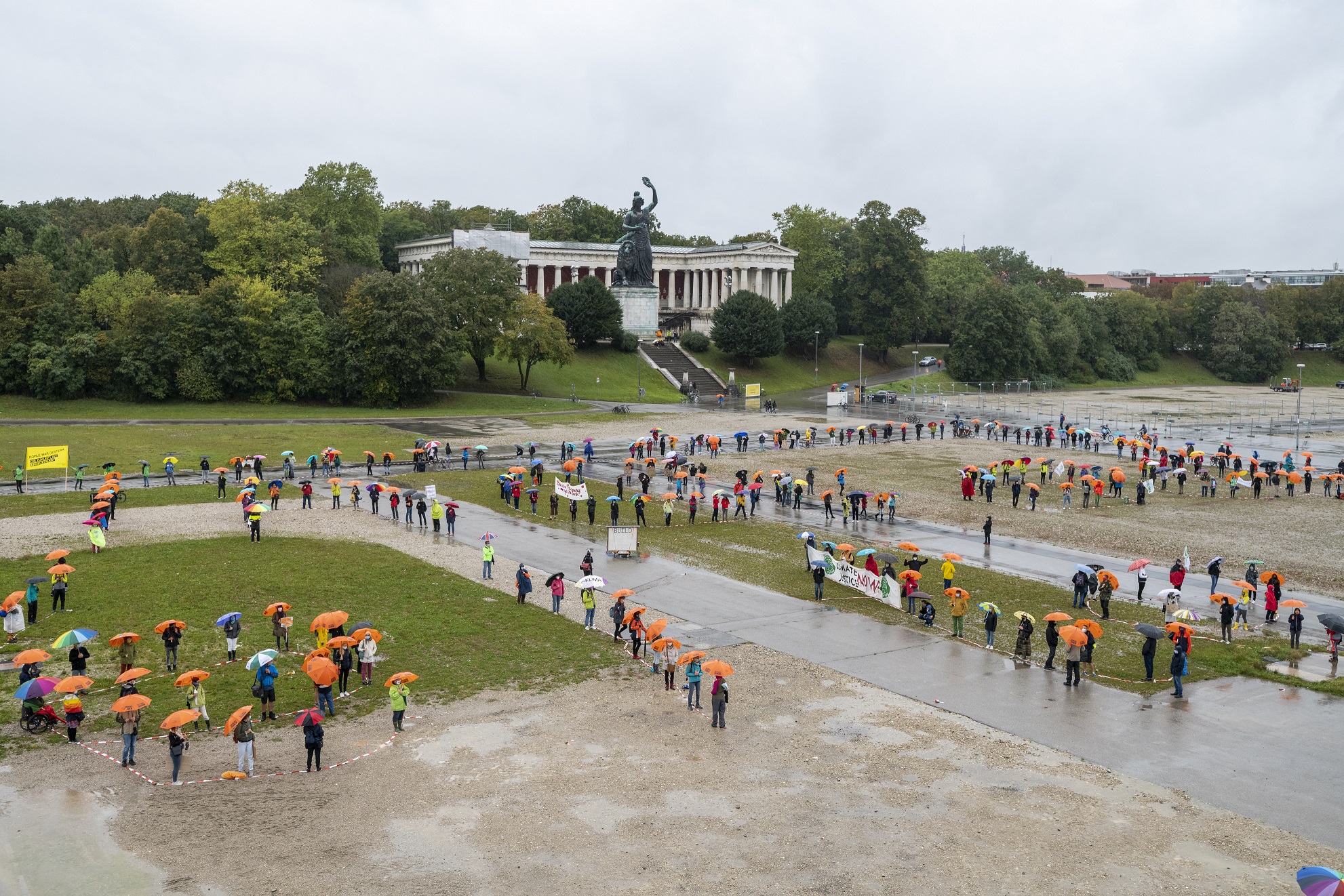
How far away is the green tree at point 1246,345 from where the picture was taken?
129m

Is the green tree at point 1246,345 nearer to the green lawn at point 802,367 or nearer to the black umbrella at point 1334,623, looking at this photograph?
the green lawn at point 802,367

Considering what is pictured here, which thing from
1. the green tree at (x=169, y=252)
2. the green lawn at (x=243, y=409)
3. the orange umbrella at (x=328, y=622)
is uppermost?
the green tree at (x=169, y=252)

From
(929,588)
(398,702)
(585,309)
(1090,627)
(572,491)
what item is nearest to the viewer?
(398,702)

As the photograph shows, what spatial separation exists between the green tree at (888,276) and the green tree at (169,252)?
68.6 m

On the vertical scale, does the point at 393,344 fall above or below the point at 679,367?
above

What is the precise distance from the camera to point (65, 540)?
35.2 m

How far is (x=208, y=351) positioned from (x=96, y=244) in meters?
35.0

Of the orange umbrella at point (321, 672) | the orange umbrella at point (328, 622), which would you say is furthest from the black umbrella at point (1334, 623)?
the orange umbrella at point (328, 622)

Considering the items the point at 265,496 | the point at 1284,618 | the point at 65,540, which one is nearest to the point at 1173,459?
the point at 1284,618

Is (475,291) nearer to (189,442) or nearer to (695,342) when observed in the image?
(695,342)

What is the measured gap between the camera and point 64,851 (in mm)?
15297

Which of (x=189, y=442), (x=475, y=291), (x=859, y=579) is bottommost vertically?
(x=859, y=579)

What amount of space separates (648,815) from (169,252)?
89.7 m

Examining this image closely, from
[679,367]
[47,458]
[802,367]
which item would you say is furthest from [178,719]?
[802,367]
